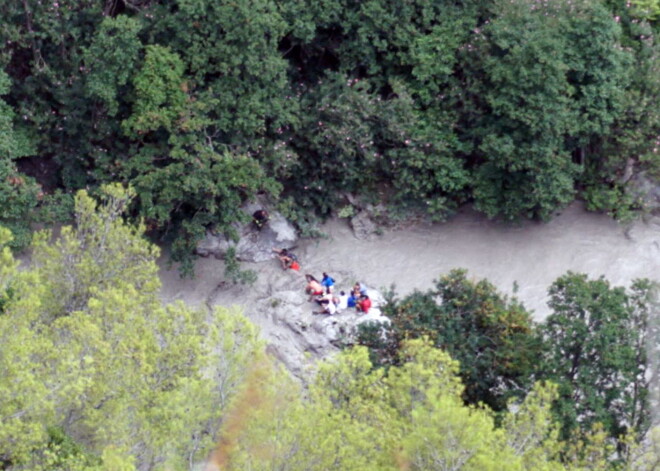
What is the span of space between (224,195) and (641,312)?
10.5m

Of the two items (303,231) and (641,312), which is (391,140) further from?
(641,312)

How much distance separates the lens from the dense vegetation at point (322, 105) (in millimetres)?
29281

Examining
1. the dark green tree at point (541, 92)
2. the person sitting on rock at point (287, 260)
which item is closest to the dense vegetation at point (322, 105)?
the dark green tree at point (541, 92)

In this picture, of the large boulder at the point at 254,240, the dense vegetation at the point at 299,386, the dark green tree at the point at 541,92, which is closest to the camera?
the dense vegetation at the point at 299,386

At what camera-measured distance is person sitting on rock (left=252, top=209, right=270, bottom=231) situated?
31.3 meters

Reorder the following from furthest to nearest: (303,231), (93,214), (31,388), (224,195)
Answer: (303,231) → (224,195) → (93,214) → (31,388)

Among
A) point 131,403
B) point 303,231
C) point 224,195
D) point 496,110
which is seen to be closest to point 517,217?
point 496,110

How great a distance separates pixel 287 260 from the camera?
31.2 metres

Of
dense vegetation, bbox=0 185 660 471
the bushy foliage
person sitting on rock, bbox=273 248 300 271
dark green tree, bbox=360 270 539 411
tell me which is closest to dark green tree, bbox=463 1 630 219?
person sitting on rock, bbox=273 248 300 271

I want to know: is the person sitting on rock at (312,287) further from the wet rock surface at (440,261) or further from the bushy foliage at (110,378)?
the bushy foliage at (110,378)

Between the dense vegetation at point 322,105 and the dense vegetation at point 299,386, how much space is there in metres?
5.03

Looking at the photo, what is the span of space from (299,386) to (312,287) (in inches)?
345

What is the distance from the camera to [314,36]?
103 feet

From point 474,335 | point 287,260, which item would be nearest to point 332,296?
point 287,260
